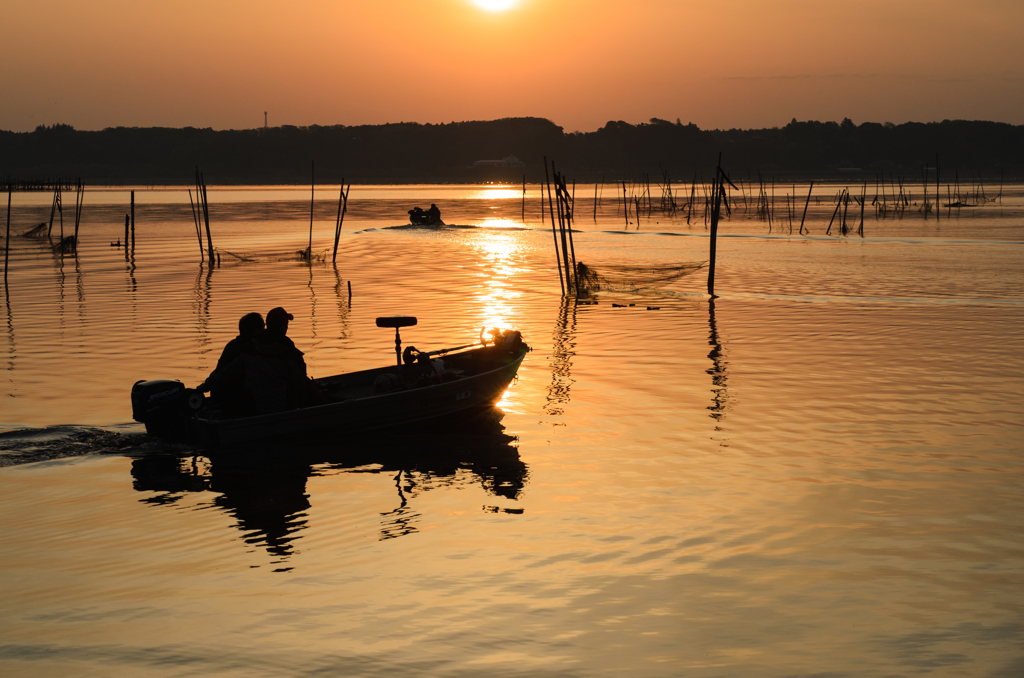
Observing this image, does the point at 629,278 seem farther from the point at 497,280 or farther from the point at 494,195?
the point at 494,195

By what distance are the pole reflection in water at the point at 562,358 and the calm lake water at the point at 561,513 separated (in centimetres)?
9

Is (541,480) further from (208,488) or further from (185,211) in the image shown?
(185,211)

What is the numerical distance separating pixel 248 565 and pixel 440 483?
97.2 inches

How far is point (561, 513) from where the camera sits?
302 inches

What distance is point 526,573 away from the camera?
251 inches

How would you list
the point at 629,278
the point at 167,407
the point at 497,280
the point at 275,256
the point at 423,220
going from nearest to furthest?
the point at 167,407, the point at 629,278, the point at 497,280, the point at 275,256, the point at 423,220

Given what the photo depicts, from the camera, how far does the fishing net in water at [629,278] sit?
23156 millimetres

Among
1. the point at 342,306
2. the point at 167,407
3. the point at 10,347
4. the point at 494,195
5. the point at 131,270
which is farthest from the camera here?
the point at 494,195

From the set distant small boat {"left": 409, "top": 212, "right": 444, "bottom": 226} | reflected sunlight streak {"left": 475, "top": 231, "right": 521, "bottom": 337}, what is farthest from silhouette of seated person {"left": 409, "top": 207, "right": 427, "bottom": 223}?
reflected sunlight streak {"left": 475, "top": 231, "right": 521, "bottom": 337}

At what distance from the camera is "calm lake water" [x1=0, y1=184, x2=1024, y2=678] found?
536 cm

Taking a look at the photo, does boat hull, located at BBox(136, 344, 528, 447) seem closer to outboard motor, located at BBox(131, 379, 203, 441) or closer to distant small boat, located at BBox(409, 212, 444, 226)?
outboard motor, located at BBox(131, 379, 203, 441)

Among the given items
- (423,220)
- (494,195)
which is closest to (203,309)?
(423,220)

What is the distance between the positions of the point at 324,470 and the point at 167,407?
6.04 ft

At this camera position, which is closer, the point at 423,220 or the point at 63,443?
the point at 63,443
